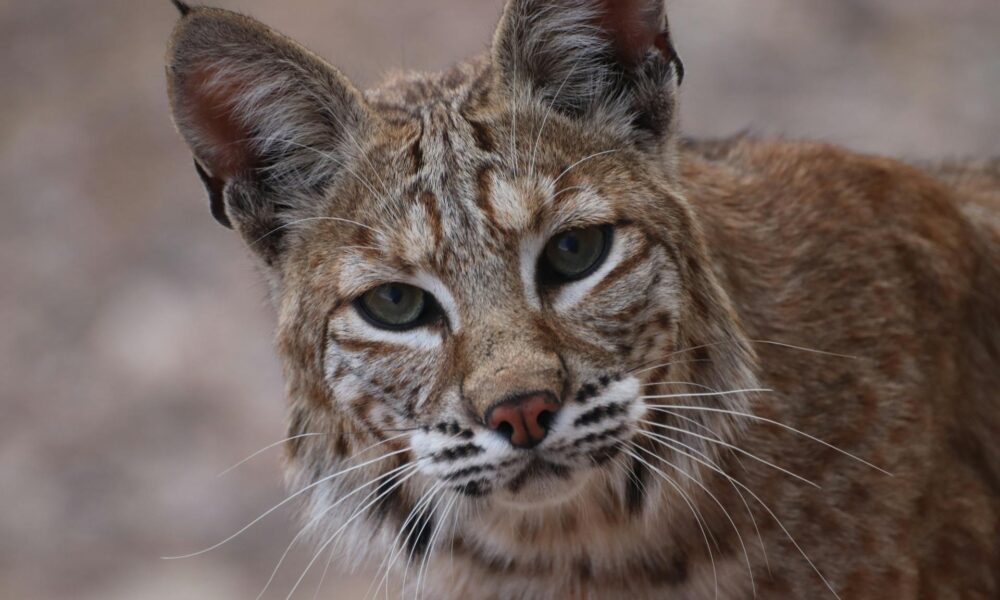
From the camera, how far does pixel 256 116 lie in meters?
4.19

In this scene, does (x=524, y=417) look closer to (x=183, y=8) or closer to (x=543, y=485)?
(x=543, y=485)

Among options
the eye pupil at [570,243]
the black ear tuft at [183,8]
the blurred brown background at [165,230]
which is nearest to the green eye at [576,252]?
the eye pupil at [570,243]

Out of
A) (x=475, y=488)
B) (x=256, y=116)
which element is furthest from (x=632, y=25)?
(x=475, y=488)

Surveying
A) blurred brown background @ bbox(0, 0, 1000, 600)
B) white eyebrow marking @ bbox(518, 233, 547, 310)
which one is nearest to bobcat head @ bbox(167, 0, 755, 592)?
white eyebrow marking @ bbox(518, 233, 547, 310)

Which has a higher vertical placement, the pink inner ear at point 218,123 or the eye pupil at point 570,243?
the pink inner ear at point 218,123

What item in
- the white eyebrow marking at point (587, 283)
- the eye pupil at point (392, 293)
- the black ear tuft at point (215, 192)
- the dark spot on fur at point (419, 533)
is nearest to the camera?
the white eyebrow marking at point (587, 283)

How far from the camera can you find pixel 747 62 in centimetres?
1009

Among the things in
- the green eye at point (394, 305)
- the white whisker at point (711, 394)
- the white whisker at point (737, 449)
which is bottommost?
the white whisker at point (737, 449)

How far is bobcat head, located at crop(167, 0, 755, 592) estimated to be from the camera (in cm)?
366

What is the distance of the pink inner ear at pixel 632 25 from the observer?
3.94 meters

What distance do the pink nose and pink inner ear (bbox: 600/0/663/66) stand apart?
1150 millimetres

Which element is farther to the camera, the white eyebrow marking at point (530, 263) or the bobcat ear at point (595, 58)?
the bobcat ear at point (595, 58)

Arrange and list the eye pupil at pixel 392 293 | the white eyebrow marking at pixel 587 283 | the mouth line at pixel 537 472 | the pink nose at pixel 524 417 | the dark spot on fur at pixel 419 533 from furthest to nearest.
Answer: the dark spot on fur at pixel 419 533 < the eye pupil at pixel 392 293 < the white eyebrow marking at pixel 587 283 < the mouth line at pixel 537 472 < the pink nose at pixel 524 417

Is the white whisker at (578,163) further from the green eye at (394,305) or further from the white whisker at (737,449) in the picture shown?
the white whisker at (737,449)
